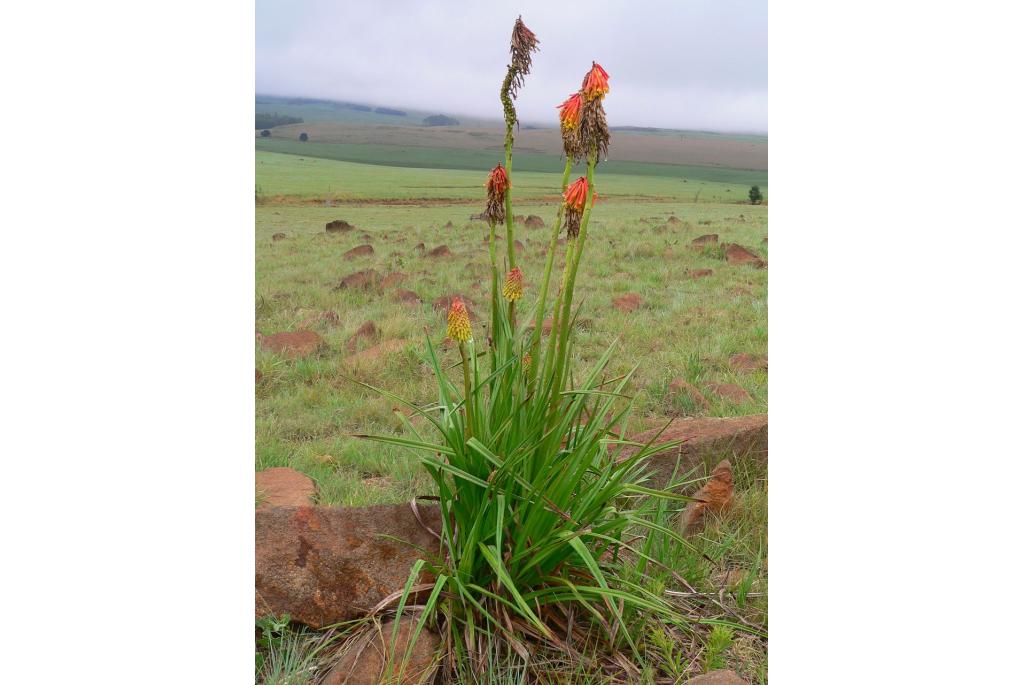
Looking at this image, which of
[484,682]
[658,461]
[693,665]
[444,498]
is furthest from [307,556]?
[658,461]

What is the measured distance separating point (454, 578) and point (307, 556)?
1.53ft

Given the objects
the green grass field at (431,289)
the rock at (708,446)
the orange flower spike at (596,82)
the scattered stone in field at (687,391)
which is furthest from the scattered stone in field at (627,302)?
the orange flower spike at (596,82)

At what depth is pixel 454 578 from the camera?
203 cm

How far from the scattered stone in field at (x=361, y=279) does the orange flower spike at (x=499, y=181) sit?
1464mm

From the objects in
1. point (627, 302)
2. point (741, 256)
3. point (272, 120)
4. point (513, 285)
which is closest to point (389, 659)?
point (513, 285)

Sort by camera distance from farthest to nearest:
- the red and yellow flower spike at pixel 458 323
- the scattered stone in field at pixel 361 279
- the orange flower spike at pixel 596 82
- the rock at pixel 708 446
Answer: the scattered stone in field at pixel 361 279 < the rock at pixel 708 446 < the red and yellow flower spike at pixel 458 323 < the orange flower spike at pixel 596 82

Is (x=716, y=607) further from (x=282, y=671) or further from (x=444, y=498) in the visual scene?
(x=282, y=671)

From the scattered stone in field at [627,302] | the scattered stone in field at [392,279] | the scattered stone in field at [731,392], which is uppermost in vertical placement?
the scattered stone in field at [392,279]

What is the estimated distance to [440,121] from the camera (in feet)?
10.0

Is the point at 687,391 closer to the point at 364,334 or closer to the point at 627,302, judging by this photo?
the point at 627,302

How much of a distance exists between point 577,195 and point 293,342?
176 cm

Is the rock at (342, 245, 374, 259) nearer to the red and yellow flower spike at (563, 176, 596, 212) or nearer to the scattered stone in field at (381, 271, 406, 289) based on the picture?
the scattered stone in field at (381, 271, 406, 289)

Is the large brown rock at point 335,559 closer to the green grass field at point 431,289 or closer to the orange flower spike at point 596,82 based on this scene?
the green grass field at point 431,289

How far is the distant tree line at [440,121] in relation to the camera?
3018 millimetres
